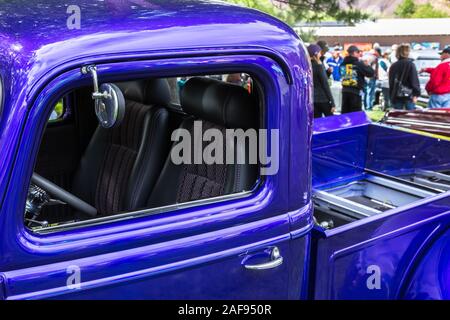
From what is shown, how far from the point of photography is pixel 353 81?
812cm

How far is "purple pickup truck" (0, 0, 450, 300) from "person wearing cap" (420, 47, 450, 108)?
6.10 m

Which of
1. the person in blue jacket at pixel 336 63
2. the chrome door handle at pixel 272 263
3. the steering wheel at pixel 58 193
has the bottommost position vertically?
the person in blue jacket at pixel 336 63

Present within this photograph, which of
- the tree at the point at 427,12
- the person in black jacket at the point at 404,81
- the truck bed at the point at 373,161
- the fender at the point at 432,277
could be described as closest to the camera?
the fender at the point at 432,277

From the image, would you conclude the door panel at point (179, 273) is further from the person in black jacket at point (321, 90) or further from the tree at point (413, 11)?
the tree at point (413, 11)

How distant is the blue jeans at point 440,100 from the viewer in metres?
7.84

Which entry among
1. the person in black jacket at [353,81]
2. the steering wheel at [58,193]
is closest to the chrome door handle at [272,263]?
the steering wheel at [58,193]

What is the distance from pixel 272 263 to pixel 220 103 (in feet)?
2.08

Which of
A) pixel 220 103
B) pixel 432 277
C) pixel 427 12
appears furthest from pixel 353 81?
pixel 427 12

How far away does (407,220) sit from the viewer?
6.34 feet

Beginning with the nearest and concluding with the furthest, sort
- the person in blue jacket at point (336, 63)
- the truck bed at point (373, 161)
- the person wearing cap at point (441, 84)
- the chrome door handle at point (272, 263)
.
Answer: the chrome door handle at point (272, 263) < the truck bed at point (373, 161) < the person wearing cap at point (441, 84) < the person in blue jacket at point (336, 63)

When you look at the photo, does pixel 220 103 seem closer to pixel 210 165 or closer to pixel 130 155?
pixel 210 165

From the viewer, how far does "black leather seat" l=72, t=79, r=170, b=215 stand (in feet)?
7.98

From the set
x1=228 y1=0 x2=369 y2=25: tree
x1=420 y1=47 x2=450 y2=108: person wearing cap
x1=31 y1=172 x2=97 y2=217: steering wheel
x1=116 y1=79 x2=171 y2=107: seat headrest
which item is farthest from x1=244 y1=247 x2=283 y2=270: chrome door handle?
x1=420 y1=47 x2=450 y2=108: person wearing cap
